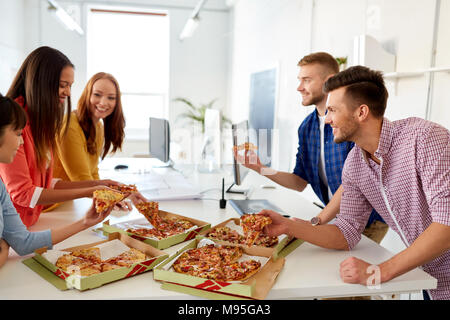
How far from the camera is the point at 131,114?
734 cm

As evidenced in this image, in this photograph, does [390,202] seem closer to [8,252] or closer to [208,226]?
[208,226]

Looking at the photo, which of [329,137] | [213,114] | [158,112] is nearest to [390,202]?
[329,137]

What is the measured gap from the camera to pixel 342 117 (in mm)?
1596

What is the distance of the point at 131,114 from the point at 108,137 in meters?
4.65

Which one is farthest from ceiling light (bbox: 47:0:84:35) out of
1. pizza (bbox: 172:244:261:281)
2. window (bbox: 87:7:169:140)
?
pizza (bbox: 172:244:261:281)

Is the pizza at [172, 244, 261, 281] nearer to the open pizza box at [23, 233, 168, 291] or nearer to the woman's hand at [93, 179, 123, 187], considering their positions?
the open pizza box at [23, 233, 168, 291]

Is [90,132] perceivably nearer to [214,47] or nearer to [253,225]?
[253,225]

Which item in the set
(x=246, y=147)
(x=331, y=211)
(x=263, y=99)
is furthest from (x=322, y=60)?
(x=263, y=99)

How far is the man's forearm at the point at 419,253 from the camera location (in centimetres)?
130

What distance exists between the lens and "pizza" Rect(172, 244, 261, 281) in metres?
1.22

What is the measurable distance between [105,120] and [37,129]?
3.54 feet

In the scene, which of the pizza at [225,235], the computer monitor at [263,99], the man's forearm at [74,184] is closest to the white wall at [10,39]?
the computer monitor at [263,99]

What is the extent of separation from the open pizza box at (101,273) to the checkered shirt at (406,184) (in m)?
0.81

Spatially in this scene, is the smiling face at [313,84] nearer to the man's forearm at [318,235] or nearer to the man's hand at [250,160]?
the man's hand at [250,160]
